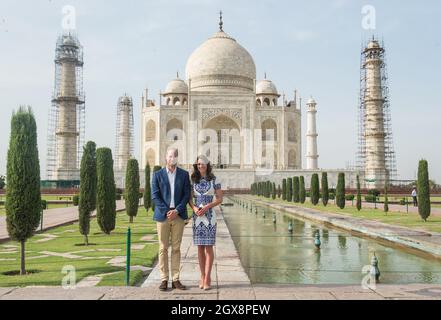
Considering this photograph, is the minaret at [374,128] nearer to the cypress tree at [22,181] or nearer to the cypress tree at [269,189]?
the cypress tree at [269,189]

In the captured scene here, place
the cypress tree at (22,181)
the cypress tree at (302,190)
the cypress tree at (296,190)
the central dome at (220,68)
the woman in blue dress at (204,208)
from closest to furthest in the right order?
the woman in blue dress at (204,208) < the cypress tree at (22,181) < the cypress tree at (302,190) < the cypress tree at (296,190) < the central dome at (220,68)

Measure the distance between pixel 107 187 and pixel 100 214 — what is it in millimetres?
528

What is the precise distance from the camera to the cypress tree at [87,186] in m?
7.57

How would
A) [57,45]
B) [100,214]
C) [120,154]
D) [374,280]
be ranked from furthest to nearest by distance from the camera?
[120,154]
[57,45]
[100,214]
[374,280]

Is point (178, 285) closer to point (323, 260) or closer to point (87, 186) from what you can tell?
point (323, 260)

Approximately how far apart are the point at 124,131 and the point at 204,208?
42.7m

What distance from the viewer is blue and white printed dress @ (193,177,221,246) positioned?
3.87 meters

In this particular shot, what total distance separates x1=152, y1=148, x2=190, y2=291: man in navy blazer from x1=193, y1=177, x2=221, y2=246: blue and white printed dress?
12 centimetres

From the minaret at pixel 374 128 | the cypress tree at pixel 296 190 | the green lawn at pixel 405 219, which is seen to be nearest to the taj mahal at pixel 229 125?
the minaret at pixel 374 128

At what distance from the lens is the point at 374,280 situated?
13.9 ft

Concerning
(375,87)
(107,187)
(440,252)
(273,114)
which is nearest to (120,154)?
(273,114)

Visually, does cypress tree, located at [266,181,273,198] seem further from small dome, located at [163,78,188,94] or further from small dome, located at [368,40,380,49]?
small dome, located at [163,78,188,94]
